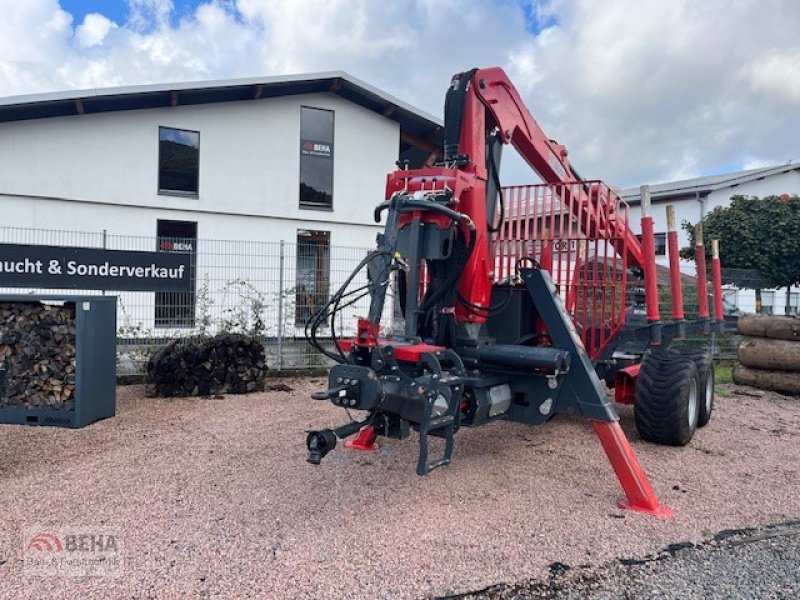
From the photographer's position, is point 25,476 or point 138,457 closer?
point 25,476

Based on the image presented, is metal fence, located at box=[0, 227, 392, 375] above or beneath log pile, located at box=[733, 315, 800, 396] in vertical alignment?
above

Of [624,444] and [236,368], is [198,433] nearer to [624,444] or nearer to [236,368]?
[236,368]

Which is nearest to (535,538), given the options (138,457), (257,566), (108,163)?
(257,566)

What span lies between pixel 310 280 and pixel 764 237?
13271 mm

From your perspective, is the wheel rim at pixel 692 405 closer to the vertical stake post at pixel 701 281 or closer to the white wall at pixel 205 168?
the vertical stake post at pixel 701 281

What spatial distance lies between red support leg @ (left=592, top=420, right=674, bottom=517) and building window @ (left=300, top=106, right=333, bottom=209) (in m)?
12.3

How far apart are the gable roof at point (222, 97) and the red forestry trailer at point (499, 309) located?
9.66 m

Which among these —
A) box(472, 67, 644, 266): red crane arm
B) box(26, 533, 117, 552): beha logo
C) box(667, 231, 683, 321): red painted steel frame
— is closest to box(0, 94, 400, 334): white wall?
box(472, 67, 644, 266): red crane arm

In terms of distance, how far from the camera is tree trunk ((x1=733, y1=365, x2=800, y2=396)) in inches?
387

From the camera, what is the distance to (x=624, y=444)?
4555mm

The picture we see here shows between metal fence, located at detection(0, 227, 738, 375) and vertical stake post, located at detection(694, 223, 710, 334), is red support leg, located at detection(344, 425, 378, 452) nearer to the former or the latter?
metal fence, located at detection(0, 227, 738, 375)

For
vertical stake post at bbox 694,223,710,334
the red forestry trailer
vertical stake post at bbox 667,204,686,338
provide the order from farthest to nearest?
vertical stake post at bbox 694,223,710,334 → vertical stake post at bbox 667,204,686,338 → the red forestry trailer

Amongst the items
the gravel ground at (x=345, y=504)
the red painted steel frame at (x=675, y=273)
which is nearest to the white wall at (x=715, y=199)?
the red painted steel frame at (x=675, y=273)

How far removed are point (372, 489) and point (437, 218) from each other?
2.03 metres
